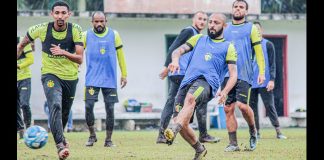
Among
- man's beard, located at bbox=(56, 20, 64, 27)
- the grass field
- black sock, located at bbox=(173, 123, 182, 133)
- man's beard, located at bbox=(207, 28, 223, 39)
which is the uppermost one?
man's beard, located at bbox=(56, 20, 64, 27)

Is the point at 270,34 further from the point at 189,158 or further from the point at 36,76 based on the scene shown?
the point at 189,158

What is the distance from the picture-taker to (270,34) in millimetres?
29094

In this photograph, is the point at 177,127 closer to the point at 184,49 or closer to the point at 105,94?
the point at 184,49

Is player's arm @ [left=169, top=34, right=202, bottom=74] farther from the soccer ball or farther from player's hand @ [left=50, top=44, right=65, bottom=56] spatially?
the soccer ball

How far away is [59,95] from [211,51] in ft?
7.34

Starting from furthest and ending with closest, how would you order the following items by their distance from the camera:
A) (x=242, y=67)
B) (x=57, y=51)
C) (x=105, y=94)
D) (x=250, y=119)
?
(x=105, y=94), (x=250, y=119), (x=242, y=67), (x=57, y=51)

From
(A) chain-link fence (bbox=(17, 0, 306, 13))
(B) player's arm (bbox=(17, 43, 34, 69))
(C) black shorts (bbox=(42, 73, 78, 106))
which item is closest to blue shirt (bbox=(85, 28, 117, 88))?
(B) player's arm (bbox=(17, 43, 34, 69))

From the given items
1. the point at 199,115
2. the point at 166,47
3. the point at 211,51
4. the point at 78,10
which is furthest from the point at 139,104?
the point at 211,51

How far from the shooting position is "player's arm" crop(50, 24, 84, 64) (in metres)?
12.5

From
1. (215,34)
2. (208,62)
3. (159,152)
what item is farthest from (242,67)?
(208,62)

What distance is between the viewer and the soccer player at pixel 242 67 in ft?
46.7

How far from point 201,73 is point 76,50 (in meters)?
1.96

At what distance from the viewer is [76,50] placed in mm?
12961
